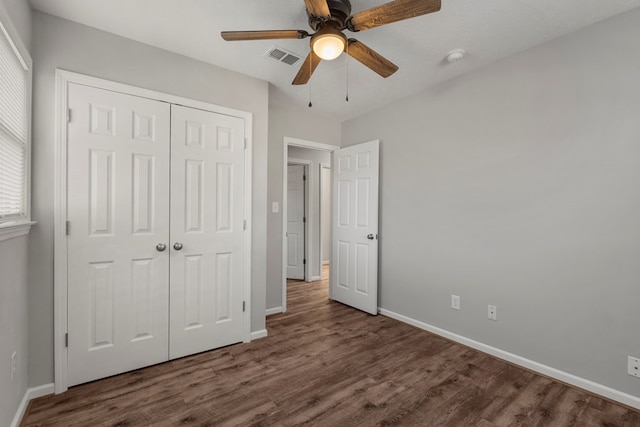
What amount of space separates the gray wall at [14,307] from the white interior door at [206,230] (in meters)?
0.87

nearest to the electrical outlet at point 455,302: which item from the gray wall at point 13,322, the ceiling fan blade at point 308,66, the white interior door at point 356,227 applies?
the white interior door at point 356,227

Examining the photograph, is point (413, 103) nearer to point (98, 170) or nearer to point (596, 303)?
point (596, 303)

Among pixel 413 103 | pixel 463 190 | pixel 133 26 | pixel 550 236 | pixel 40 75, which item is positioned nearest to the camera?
pixel 40 75

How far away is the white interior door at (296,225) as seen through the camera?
209 inches

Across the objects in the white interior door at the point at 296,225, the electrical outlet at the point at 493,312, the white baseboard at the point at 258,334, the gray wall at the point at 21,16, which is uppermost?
the gray wall at the point at 21,16

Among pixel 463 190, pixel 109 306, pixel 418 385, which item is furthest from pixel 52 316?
pixel 463 190

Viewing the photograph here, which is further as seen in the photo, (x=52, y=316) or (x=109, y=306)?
(x=109, y=306)

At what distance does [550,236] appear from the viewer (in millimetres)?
2277

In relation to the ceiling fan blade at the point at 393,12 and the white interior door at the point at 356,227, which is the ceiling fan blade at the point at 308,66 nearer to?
the ceiling fan blade at the point at 393,12

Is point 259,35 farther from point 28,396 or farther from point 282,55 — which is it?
point 28,396

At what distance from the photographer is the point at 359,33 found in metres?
2.16

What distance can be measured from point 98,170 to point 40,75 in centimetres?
68

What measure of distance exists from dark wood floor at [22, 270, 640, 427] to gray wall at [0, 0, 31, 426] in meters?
0.24

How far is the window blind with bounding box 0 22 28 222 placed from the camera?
1.50 meters
